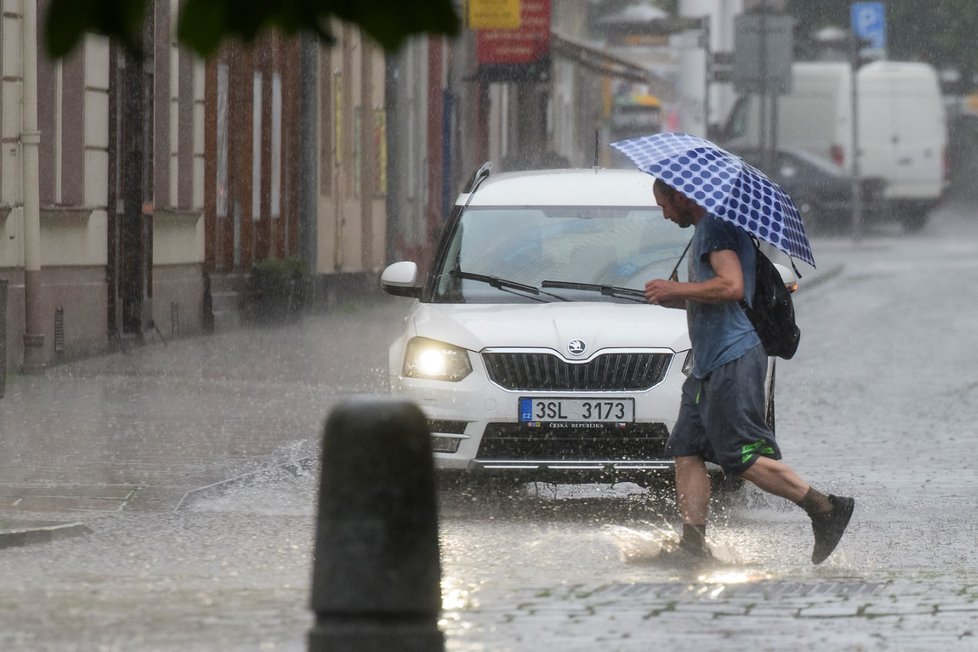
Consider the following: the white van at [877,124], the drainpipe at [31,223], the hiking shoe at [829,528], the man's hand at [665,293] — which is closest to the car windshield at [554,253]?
the man's hand at [665,293]

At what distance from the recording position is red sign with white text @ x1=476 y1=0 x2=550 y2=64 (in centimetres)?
3403

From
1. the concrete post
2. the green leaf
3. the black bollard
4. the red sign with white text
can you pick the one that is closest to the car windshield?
the concrete post

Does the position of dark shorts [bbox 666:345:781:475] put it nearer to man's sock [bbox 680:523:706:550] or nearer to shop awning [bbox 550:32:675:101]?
man's sock [bbox 680:523:706:550]

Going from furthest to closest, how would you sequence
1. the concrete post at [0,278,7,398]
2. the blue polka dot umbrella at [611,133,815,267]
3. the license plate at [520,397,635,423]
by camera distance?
the concrete post at [0,278,7,398] → the license plate at [520,397,635,423] → the blue polka dot umbrella at [611,133,815,267]

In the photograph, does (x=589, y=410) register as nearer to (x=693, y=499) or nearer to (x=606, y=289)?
(x=606, y=289)

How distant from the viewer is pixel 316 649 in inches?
171

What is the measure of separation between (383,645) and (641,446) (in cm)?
570

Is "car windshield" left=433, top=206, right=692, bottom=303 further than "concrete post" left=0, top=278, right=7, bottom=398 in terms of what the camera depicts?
No

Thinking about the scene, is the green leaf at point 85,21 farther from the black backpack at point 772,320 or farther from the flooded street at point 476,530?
the black backpack at point 772,320

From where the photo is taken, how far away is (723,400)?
8.53m

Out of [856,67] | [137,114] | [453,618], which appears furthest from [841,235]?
[453,618]

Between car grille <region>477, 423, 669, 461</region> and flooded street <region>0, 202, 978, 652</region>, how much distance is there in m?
0.29

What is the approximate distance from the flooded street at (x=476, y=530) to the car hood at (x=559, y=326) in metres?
0.79

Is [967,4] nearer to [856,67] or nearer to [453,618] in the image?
[856,67]
